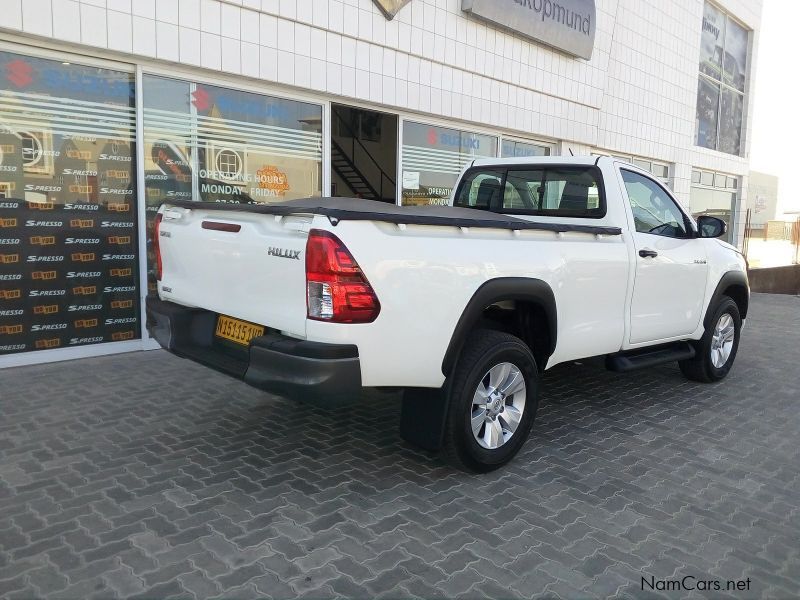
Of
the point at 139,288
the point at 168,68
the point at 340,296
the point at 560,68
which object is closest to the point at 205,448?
the point at 340,296

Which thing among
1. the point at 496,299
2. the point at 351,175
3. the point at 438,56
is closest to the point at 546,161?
the point at 496,299

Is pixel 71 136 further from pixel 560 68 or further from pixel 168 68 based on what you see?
pixel 560 68

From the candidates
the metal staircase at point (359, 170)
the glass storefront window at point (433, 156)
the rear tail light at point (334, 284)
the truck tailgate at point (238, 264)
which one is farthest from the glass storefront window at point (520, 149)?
the rear tail light at point (334, 284)

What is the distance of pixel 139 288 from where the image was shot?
648cm

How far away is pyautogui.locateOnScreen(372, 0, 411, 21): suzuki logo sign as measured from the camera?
305 inches

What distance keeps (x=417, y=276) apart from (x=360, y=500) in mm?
1244

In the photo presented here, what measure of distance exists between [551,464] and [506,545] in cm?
109

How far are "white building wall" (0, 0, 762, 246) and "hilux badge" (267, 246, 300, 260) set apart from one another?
3.79 metres

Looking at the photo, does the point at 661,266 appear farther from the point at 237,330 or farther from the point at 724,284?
the point at 237,330

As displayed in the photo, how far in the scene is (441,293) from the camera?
3359 millimetres

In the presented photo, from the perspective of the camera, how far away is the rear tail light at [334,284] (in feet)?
9.83

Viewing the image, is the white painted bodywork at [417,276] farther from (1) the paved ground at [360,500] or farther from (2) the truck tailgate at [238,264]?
(1) the paved ground at [360,500]

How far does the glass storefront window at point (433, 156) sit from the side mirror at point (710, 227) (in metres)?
4.05

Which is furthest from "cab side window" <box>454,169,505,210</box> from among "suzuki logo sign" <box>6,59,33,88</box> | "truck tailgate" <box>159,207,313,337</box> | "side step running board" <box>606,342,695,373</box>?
"suzuki logo sign" <box>6,59,33,88</box>
